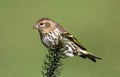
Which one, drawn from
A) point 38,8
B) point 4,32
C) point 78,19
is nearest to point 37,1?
point 38,8

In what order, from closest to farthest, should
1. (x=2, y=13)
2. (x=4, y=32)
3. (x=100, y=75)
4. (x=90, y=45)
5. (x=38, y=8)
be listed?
1. (x=100, y=75)
2. (x=90, y=45)
3. (x=4, y=32)
4. (x=2, y=13)
5. (x=38, y=8)

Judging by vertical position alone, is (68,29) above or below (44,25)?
below

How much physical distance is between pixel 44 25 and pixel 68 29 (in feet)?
22.3

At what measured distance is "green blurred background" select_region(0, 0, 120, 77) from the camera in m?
12.6

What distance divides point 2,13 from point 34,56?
329cm

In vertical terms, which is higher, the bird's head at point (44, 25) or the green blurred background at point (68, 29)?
the bird's head at point (44, 25)

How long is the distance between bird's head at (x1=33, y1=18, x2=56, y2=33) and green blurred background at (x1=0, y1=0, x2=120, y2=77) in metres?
2.30

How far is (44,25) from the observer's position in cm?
913

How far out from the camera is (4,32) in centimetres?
1544

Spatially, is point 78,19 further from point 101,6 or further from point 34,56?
point 34,56

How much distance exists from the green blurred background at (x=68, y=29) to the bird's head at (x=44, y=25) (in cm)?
230

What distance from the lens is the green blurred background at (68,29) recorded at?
1259 cm

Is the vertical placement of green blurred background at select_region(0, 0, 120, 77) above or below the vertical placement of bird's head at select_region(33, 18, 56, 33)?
below

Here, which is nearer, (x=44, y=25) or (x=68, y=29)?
(x=44, y=25)
